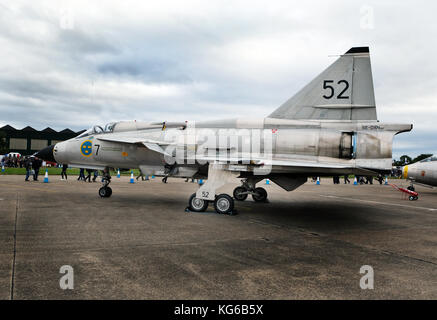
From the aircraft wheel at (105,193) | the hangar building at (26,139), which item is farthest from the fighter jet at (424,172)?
the hangar building at (26,139)

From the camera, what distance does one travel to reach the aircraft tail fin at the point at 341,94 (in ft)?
31.9

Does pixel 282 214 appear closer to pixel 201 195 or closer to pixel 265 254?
pixel 201 195

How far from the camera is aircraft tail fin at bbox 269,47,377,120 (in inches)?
383

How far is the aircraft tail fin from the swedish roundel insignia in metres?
7.76

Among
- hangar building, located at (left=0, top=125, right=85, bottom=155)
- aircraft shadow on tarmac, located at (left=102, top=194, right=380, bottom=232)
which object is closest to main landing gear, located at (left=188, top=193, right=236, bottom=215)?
aircraft shadow on tarmac, located at (left=102, top=194, right=380, bottom=232)

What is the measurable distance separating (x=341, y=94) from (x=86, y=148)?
984 centimetres

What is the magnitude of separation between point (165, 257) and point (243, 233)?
254 centimetres

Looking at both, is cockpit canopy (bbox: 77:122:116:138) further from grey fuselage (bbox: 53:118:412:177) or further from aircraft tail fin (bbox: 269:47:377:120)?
aircraft tail fin (bbox: 269:47:377:120)

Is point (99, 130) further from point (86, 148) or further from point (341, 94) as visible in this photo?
point (341, 94)

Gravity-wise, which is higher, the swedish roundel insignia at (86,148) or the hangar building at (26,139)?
the hangar building at (26,139)

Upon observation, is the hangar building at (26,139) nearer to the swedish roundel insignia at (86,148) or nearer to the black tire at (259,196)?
the swedish roundel insignia at (86,148)

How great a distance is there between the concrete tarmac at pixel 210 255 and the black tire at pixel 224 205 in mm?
569
